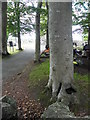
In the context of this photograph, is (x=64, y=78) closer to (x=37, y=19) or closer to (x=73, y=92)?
(x=73, y=92)

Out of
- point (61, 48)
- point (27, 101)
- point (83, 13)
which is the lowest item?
point (27, 101)

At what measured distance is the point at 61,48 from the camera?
322cm

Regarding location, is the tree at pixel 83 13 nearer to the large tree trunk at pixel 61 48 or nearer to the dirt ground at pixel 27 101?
the large tree trunk at pixel 61 48

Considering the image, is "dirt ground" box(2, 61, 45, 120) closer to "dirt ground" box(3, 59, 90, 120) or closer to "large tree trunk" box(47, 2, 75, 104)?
"dirt ground" box(3, 59, 90, 120)

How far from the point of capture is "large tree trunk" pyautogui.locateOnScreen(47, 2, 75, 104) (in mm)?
3168

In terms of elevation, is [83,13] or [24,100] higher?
[83,13]

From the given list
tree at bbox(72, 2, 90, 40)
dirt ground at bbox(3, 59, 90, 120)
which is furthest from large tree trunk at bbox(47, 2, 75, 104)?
tree at bbox(72, 2, 90, 40)

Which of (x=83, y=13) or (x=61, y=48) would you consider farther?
(x=83, y=13)

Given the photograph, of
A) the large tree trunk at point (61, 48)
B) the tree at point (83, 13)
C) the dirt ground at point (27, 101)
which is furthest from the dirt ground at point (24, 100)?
the tree at point (83, 13)

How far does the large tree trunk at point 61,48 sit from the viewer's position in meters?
3.17

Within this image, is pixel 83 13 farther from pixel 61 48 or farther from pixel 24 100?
pixel 24 100

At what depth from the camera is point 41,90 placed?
12.1ft

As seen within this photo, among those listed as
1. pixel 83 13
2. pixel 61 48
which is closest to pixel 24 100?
pixel 61 48

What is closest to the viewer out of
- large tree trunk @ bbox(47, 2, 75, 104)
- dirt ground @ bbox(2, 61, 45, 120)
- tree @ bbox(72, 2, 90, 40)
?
dirt ground @ bbox(2, 61, 45, 120)
